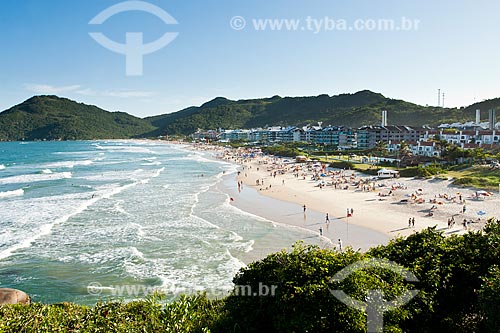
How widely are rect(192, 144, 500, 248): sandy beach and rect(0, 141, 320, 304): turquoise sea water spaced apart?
3969 millimetres

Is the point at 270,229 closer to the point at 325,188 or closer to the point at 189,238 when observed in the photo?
the point at 189,238

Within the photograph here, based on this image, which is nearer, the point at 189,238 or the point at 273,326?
the point at 273,326

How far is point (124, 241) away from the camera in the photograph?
70.8 ft

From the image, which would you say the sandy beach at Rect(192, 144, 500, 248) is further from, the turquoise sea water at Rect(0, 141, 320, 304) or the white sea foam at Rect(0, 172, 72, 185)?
the white sea foam at Rect(0, 172, 72, 185)

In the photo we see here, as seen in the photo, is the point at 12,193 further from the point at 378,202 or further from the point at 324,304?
the point at 324,304

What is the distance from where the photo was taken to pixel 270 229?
78.6ft

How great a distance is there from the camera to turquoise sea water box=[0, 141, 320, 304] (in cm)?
1597

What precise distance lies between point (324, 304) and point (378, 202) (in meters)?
26.1

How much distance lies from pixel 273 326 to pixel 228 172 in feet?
157

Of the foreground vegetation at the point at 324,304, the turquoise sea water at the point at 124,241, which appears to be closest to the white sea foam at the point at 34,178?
the turquoise sea water at the point at 124,241

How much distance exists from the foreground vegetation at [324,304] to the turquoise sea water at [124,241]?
686 centimetres

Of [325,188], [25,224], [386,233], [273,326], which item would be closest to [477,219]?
[386,233]

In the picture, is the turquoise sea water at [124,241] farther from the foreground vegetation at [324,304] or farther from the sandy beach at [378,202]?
the foreground vegetation at [324,304]

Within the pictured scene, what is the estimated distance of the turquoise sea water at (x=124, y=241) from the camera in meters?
16.0
